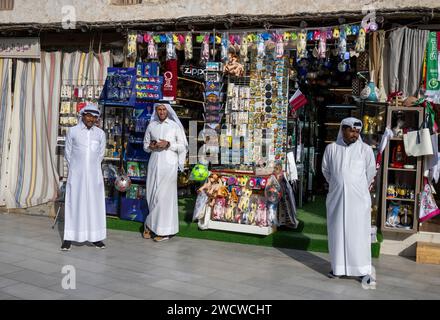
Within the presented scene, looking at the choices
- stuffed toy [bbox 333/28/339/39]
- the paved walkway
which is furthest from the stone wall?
the paved walkway

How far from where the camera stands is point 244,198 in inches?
292

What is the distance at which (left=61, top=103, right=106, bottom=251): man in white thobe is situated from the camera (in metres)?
6.85

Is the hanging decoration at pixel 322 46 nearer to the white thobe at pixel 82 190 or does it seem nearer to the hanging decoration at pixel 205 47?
the hanging decoration at pixel 205 47

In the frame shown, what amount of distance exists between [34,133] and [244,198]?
14.1ft

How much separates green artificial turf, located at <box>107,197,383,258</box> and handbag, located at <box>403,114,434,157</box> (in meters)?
1.21

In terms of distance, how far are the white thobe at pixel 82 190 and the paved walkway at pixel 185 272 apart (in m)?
0.25

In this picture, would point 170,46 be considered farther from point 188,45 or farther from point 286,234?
point 286,234

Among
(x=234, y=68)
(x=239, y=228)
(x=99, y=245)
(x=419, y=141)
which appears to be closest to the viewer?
(x=419, y=141)

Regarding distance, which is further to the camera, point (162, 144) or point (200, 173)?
point (200, 173)

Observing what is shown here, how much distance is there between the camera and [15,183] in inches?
375

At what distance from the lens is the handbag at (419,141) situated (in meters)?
6.68

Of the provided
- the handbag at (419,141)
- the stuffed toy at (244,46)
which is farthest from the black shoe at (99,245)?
Result: the handbag at (419,141)

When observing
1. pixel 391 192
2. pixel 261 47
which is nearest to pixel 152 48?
pixel 261 47
